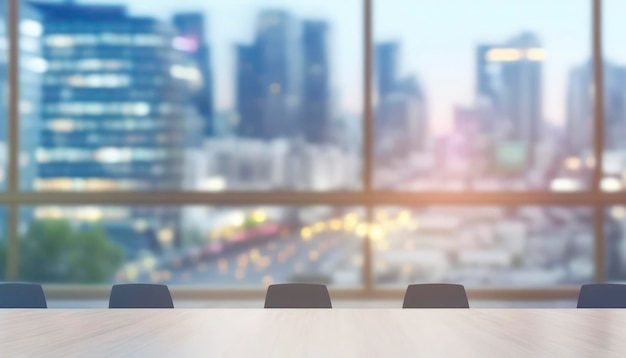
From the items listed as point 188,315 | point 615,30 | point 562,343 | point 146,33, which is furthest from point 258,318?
point 615,30

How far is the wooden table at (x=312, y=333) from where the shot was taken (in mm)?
2947

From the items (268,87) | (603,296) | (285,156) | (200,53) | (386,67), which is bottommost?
(603,296)

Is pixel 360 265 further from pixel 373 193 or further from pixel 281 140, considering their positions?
pixel 281 140

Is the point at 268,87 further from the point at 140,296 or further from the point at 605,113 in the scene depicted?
the point at 605,113

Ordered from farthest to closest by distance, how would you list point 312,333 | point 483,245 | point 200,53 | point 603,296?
point 200,53 → point 483,245 → point 603,296 → point 312,333

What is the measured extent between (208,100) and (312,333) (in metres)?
4.05

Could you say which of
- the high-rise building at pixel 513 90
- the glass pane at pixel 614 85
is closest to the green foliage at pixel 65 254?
the high-rise building at pixel 513 90

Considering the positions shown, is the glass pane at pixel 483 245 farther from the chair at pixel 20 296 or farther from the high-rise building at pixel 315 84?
the chair at pixel 20 296

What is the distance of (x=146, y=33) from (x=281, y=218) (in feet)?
6.97

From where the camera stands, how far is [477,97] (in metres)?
7.02

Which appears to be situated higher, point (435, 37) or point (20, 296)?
point (435, 37)

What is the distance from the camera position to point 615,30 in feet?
22.9

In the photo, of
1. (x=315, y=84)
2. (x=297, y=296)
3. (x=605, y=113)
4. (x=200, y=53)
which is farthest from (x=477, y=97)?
(x=297, y=296)

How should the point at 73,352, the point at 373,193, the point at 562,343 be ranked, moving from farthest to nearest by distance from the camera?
the point at 373,193, the point at 562,343, the point at 73,352
